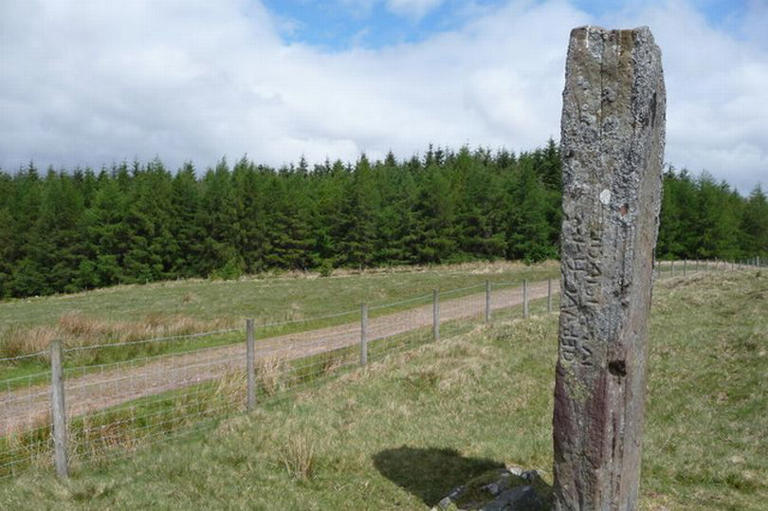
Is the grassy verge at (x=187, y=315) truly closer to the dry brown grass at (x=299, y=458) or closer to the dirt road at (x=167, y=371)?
the dirt road at (x=167, y=371)

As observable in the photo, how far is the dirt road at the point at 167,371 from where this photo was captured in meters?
9.62

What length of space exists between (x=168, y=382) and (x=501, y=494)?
25.0ft

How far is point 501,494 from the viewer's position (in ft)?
19.0

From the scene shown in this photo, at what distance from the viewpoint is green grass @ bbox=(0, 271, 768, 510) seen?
20.9 ft

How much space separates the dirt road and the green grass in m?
2.04

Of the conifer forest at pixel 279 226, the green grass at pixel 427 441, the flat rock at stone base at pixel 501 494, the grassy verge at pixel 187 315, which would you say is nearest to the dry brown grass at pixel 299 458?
the green grass at pixel 427 441

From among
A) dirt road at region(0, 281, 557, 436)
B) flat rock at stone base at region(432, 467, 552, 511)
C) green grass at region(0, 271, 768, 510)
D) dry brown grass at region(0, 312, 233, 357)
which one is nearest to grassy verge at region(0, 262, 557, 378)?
dry brown grass at region(0, 312, 233, 357)

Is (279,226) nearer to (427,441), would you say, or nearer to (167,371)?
(167,371)

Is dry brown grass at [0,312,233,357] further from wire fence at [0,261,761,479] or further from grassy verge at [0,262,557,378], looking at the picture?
wire fence at [0,261,761,479]

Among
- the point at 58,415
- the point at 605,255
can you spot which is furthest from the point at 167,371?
the point at 605,255

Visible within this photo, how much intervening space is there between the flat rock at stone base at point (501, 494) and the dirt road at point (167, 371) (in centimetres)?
521

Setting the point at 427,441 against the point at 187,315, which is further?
the point at 187,315

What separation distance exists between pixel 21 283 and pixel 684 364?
59.1 m

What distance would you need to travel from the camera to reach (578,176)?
486 cm
